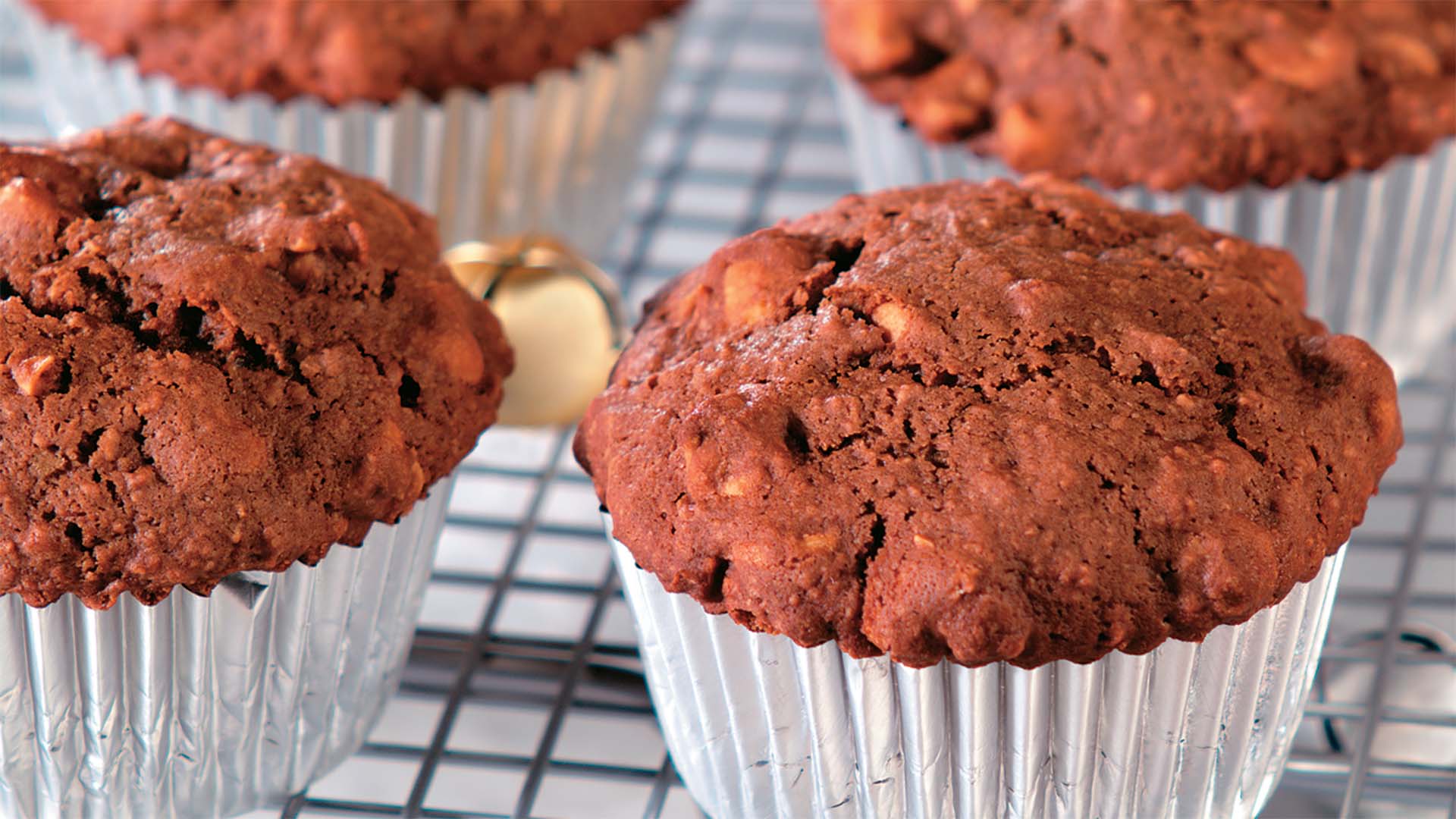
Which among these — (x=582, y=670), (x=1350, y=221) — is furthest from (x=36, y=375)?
(x=1350, y=221)

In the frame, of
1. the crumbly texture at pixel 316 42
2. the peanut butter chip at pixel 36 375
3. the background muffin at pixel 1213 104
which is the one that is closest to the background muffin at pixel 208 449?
the peanut butter chip at pixel 36 375

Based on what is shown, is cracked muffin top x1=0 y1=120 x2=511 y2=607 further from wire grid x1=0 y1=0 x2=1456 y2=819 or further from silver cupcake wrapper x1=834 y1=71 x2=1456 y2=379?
silver cupcake wrapper x1=834 y1=71 x2=1456 y2=379

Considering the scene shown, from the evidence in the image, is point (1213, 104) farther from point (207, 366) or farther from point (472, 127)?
point (207, 366)

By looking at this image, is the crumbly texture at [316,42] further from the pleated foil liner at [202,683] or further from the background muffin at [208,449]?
the pleated foil liner at [202,683]

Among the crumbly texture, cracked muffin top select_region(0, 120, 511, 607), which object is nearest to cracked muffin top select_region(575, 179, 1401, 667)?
cracked muffin top select_region(0, 120, 511, 607)

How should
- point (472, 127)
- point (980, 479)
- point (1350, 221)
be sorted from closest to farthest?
point (980, 479) < point (1350, 221) < point (472, 127)

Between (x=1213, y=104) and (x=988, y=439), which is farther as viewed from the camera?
(x=1213, y=104)

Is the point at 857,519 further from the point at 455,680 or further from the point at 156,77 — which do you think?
the point at 156,77
